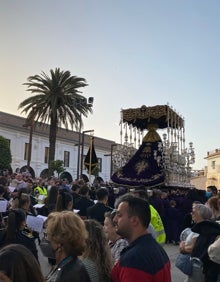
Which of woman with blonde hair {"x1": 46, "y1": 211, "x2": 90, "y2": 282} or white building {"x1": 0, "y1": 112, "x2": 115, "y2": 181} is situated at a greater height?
white building {"x1": 0, "y1": 112, "x2": 115, "y2": 181}

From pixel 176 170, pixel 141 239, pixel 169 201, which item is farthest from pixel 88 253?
pixel 176 170

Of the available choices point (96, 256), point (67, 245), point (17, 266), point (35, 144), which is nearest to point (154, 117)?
point (96, 256)

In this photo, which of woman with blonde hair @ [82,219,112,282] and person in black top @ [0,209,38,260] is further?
person in black top @ [0,209,38,260]

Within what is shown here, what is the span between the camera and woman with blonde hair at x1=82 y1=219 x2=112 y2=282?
2.95 metres

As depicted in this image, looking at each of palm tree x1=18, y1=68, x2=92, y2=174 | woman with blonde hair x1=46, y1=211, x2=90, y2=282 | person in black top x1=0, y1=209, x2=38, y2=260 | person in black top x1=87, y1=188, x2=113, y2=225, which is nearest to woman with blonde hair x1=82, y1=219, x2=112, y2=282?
woman with blonde hair x1=46, y1=211, x2=90, y2=282

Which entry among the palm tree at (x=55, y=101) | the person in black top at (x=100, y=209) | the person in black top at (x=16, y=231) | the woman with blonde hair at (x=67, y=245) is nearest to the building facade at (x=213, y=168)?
the palm tree at (x=55, y=101)

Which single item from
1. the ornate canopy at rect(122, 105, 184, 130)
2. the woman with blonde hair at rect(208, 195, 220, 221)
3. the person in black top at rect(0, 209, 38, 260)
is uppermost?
the ornate canopy at rect(122, 105, 184, 130)

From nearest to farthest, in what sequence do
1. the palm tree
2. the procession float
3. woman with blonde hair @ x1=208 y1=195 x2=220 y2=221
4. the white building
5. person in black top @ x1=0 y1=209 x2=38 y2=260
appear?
person in black top @ x1=0 y1=209 x2=38 y2=260, woman with blonde hair @ x1=208 y1=195 x2=220 y2=221, the procession float, the palm tree, the white building

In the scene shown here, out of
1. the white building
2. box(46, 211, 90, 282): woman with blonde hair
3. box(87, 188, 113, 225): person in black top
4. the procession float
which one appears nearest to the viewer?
box(46, 211, 90, 282): woman with blonde hair

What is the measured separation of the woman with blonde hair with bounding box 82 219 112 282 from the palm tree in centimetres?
2341

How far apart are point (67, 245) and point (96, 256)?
0.45 metres

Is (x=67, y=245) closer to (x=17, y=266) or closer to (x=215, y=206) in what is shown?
(x=17, y=266)

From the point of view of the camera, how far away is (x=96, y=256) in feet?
10.2

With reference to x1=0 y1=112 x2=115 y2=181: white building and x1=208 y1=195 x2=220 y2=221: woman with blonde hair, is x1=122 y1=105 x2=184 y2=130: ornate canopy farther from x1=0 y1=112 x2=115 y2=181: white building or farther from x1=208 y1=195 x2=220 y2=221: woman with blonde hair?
x1=0 y1=112 x2=115 y2=181: white building
